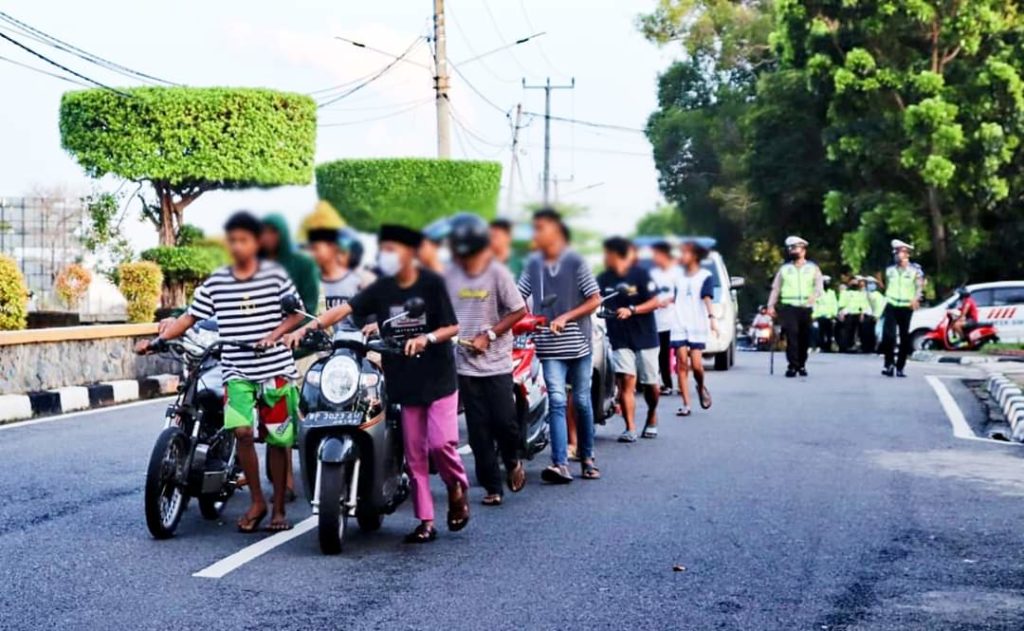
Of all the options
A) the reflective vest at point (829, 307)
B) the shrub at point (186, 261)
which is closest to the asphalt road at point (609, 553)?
the shrub at point (186, 261)

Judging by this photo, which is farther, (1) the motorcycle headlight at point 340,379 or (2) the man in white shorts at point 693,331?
(2) the man in white shorts at point 693,331

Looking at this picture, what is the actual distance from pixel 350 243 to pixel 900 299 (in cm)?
1735

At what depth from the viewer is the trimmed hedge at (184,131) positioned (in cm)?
471

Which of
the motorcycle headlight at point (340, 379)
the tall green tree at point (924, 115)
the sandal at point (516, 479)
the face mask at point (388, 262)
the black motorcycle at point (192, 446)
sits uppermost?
the tall green tree at point (924, 115)

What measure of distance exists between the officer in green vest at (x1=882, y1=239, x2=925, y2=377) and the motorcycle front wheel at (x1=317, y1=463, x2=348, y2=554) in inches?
539

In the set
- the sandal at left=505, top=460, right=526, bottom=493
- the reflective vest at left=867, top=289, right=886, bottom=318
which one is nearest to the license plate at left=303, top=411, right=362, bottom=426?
the sandal at left=505, top=460, right=526, bottom=493

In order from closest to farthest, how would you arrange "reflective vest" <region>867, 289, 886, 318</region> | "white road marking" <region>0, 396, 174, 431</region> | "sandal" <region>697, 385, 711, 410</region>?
1. "white road marking" <region>0, 396, 174, 431</region>
2. "sandal" <region>697, 385, 711, 410</region>
3. "reflective vest" <region>867, 289, 886, 318</region>

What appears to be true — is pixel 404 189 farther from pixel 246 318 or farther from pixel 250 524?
pixel 250 524

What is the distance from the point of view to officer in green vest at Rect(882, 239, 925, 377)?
20.3 m

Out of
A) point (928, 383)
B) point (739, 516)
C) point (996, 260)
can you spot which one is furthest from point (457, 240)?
point (996, 260)

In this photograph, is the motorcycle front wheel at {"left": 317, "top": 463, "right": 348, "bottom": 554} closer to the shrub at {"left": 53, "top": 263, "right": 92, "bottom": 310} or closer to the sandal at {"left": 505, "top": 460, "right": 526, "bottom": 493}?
the sandal at {"left": 505, "top": 460, "right": 526, "bottom": 493}

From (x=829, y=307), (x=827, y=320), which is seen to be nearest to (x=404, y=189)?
(x=829, y=307)

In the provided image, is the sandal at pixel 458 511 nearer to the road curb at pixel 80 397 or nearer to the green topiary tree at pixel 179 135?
the green topiary tree at pixel 179 135

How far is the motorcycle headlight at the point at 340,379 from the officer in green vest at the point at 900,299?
45.3ft
